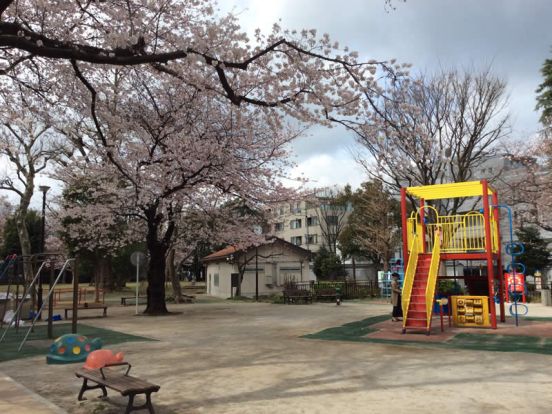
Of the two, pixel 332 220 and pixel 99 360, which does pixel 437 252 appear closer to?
pixel 99 360

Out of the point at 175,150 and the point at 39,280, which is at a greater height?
the point at 175,150

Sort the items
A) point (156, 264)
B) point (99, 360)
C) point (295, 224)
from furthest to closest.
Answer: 1. point (295, 224)
2. point (156, 264)
3. point (99, 360)

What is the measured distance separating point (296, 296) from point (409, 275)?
45.8 feet

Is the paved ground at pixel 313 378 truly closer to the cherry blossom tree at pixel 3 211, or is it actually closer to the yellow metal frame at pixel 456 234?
the yellow metal frame at pixel 456 234

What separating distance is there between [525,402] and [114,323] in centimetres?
1401

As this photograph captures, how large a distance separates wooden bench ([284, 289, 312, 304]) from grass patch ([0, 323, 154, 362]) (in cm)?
1284

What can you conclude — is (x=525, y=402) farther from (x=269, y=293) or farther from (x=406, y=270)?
(x=269, y=293)

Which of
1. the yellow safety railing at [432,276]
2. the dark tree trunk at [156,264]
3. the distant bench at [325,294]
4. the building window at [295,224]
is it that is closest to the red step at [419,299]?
the yellow safety railing at [432,276]

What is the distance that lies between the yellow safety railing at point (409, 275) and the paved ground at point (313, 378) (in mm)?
2031

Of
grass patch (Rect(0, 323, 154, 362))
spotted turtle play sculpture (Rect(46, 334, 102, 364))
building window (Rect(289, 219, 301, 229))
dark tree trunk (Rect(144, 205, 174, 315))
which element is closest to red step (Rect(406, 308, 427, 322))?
grass patch (Rect(0, 323, 154, 362))

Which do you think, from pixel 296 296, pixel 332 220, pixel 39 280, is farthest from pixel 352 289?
pixel 332 220

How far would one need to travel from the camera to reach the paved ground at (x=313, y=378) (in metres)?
5.41

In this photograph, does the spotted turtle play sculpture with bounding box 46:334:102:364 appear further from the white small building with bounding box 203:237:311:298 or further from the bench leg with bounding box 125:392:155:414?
the white small building with bounding box 203:237:311:298

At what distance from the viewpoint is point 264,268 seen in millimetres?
34219
